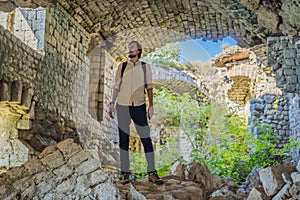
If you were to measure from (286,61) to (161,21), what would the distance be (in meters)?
2.82

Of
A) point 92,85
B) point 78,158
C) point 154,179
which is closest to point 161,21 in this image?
point 92,85

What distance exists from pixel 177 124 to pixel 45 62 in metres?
5.40

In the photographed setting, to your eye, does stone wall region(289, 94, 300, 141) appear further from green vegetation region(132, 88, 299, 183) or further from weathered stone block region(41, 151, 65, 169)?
weathered stone block region(41, 151, 65, 169)

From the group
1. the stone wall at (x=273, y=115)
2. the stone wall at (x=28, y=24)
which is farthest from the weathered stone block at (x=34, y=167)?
the stone wall at (x=273, y=115)

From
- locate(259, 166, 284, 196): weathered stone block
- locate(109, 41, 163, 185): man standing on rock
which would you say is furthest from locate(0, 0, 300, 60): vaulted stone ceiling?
locate(259, 166, 284, 196): weathered stone block

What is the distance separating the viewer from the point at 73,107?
22.9 feet

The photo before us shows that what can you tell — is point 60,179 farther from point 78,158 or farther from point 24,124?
point 24,124

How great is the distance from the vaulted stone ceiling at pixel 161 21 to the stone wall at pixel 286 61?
Result: 0.21 m

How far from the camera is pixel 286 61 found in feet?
20.1

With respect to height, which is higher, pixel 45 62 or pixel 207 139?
pixel 45 62

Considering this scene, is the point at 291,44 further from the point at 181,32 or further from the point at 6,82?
the point at 6,82

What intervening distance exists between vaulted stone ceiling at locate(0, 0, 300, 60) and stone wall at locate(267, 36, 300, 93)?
0.21 meters

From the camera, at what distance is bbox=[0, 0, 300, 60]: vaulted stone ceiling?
6.79m

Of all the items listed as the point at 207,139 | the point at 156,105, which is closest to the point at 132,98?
the point at 207,139
